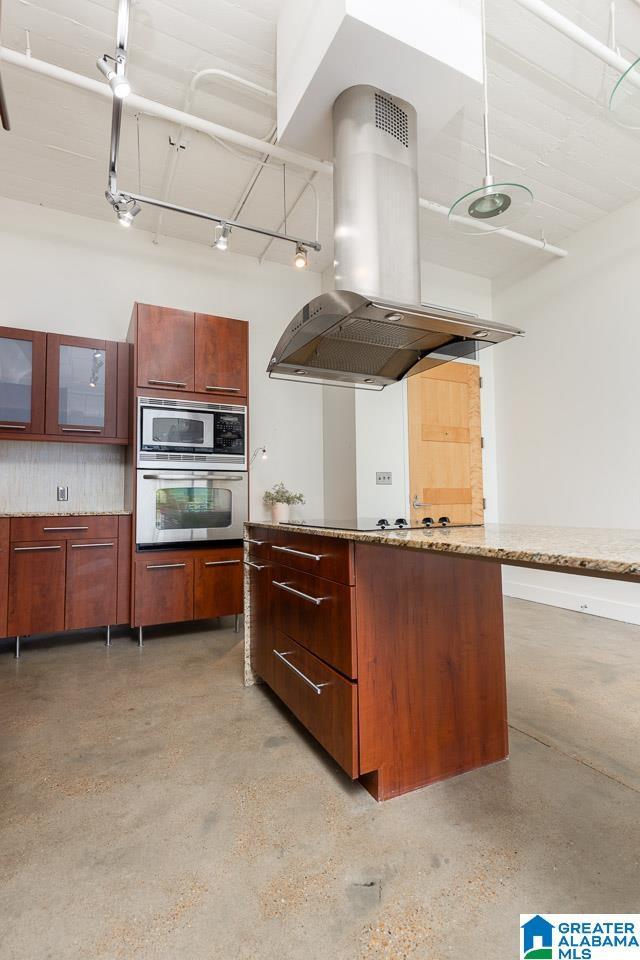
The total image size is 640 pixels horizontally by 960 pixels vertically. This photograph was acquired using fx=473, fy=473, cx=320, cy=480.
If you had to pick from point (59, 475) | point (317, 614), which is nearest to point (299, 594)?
point (317, 614)

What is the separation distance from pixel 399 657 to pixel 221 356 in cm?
273

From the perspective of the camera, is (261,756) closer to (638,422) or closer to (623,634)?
(623,634)

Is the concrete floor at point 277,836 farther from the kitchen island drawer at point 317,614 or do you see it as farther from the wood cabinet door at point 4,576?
the wood cabinet door at point 4,576

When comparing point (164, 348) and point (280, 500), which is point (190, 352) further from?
point (280, 500)

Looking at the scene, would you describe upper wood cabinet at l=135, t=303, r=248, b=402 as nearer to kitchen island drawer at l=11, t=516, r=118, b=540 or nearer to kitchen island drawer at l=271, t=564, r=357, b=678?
kitchen island drawer at l=11, t=516, r=118, b=540

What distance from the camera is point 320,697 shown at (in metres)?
1.66

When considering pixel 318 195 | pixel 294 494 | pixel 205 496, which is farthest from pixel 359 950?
pixel 318 195

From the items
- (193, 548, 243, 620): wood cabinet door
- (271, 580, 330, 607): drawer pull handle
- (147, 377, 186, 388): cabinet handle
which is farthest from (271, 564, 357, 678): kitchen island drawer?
(147, 377, 186, 388): cabinet handle

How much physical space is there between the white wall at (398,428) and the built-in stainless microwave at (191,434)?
1156mm

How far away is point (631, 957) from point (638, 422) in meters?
3.56

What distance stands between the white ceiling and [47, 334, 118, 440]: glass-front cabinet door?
121 cm

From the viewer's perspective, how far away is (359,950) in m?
0.98

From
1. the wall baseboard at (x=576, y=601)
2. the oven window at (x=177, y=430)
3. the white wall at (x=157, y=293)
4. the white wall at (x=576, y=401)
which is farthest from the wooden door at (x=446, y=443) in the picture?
the oven window at (x=177, y=430)

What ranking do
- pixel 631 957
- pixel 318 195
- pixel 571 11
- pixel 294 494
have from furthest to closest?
pixel 294 494 < pixel 318 195 < pixel 571 11 < pixel 631 957
